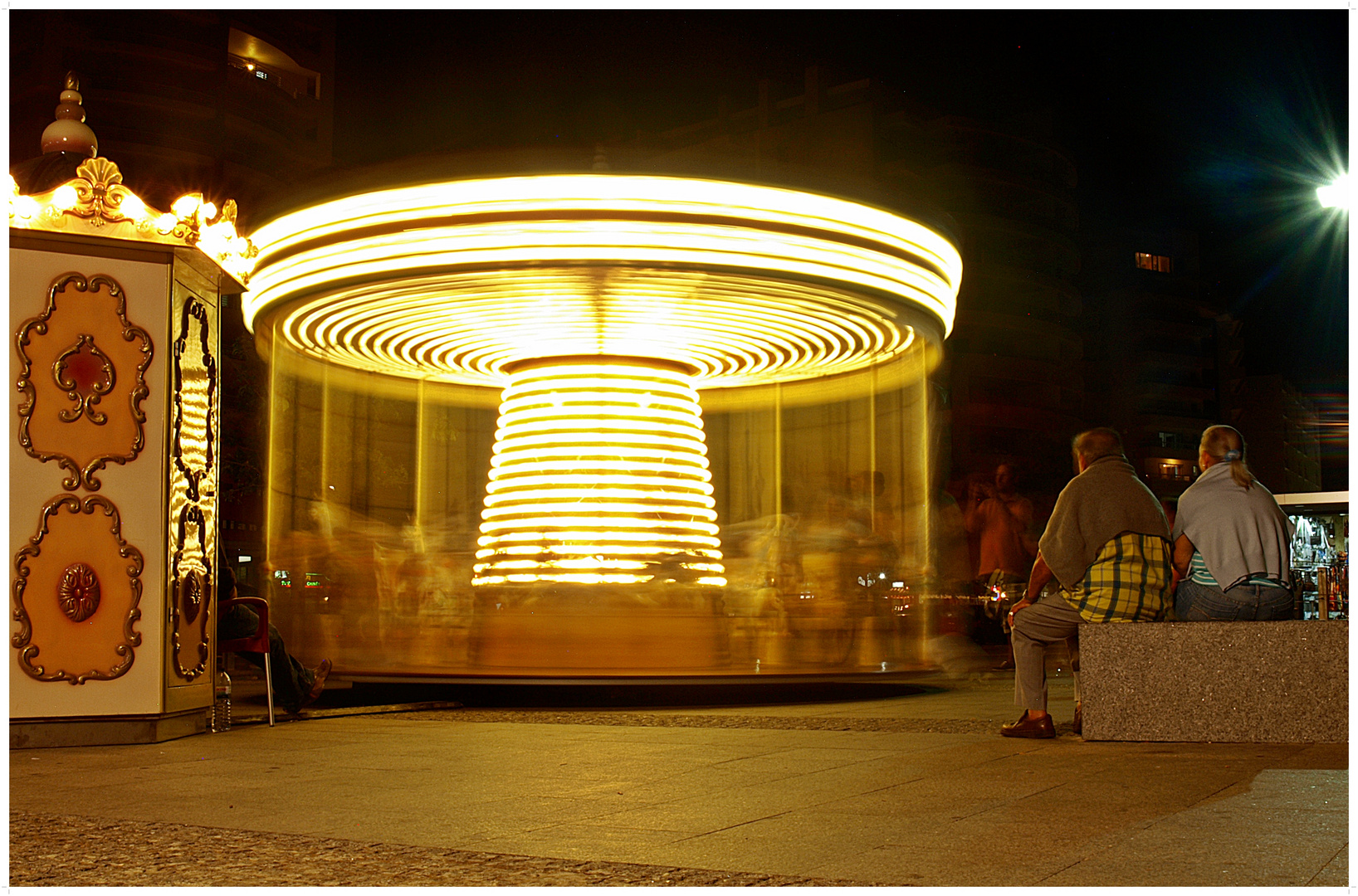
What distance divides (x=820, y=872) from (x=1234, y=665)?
3.88m

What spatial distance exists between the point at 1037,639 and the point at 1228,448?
1.38m

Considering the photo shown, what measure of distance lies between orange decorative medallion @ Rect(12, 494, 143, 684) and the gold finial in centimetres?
218

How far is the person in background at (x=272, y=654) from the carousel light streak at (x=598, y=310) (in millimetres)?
2066

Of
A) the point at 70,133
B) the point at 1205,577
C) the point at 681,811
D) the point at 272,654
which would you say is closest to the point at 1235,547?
the point at 1205,577

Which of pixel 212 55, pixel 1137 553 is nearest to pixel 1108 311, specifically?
pixel 212 55

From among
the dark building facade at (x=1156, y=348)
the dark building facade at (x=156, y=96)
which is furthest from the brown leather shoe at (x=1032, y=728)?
the dark building facade at (x=1156, y=348)

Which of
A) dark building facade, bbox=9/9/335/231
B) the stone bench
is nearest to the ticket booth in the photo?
the stone bench

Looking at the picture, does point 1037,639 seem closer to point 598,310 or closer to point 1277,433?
point 598,310

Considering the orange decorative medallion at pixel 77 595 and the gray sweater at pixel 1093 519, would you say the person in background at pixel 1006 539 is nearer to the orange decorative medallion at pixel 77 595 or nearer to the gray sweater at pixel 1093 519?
the gray sweater at pixel 1093 519

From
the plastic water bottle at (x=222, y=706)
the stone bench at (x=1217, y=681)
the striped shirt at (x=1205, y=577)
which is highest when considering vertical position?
the striped shirt at (x=1205, y=577)

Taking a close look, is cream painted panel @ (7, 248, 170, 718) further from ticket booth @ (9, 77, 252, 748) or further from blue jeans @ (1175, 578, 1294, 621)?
blue jeans @ (1175, 578, 1294, 621)

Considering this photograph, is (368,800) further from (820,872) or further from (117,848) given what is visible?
(820,872)

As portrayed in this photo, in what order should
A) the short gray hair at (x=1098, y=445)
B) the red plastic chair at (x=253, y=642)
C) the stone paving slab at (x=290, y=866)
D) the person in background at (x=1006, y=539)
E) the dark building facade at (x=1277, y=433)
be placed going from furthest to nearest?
Result: the dark building facade at (x=1277, y=433), the person in background at (x=1006, y=539), the red plastic chair at (x=253, y=642), the short gray hair at (x=1098, y=445), the stone paving slab at (x=290, y=866)

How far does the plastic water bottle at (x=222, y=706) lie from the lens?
8.67m
